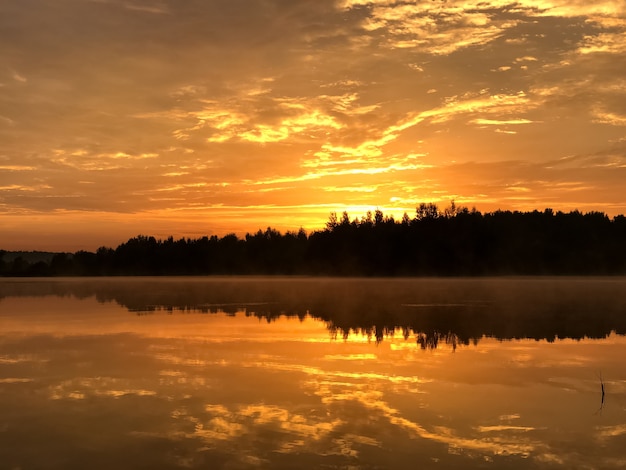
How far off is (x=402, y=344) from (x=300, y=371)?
5590 millimetres

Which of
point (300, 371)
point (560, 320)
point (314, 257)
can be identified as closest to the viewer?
point (300, 371)

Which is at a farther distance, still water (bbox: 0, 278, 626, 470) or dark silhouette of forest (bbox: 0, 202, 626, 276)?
dark silhouette of forest (bbox: 0, 202, 626, 276)

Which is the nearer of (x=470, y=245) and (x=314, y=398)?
(x=314, y=398)

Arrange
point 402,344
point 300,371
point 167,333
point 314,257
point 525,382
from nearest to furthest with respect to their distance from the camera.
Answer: point 525,382, point 300,371, point 402,344, point 167,333, point 314,257

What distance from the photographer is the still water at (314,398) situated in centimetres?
890

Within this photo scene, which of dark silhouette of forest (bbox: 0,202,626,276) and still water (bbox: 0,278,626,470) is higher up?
dark silhouette of forest (bbox: 0,202,626,276)

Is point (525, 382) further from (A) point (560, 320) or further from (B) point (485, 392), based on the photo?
(A) point (560, 320)

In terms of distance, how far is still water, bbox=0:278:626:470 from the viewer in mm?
8898

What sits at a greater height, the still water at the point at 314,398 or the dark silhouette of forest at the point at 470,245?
the dark silhouette of forest at the point at 470,245

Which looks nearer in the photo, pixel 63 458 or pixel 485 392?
pixel 63 458

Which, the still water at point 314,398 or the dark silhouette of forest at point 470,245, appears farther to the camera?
the dark silhouette of forest at point 470,245

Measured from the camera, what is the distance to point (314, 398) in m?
12.3

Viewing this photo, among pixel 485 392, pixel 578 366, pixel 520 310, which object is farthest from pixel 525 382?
pixel 520 310

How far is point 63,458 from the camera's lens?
28.8 feet
